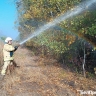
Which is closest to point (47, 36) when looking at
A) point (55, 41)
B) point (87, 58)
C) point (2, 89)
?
point (55, 41)

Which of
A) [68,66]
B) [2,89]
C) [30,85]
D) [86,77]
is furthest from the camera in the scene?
[68,66]

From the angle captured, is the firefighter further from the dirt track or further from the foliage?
the foliage

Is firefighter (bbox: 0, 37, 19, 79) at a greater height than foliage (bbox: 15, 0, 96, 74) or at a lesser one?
lesser

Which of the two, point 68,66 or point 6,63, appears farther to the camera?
point 68,66

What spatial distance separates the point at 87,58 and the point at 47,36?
3086 mm

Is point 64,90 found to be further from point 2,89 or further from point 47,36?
point 47,36

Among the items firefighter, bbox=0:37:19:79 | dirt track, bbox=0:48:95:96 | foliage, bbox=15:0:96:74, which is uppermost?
foliage, bbox=15:0:96:74

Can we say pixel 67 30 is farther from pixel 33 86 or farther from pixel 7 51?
pixel 33 86

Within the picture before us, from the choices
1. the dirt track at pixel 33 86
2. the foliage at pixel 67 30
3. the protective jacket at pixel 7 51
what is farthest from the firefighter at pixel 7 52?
the foliage at pixel 67 30

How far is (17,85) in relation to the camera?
8.66 metres

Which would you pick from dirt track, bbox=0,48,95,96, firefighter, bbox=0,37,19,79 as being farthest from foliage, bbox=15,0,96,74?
firefighter, bbox=0,37,19,79

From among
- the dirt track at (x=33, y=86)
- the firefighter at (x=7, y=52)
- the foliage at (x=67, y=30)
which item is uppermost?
the foliage at (x=67, y=30)

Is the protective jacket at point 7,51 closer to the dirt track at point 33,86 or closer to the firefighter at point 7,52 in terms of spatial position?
the firefighter at point 7,52

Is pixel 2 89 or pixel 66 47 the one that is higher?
pixel 66 47
